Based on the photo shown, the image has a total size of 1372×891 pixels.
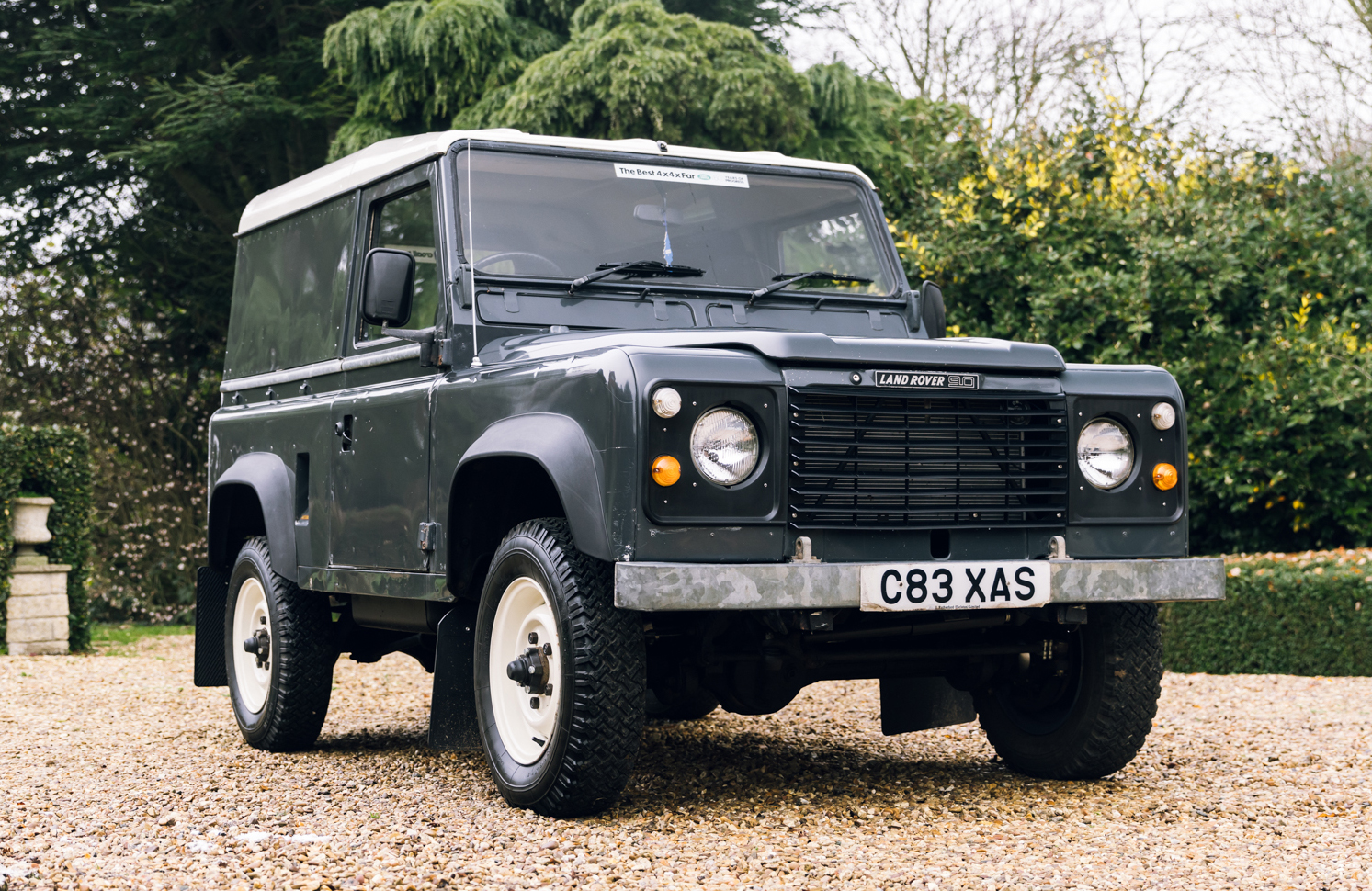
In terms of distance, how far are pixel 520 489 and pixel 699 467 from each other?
967mm

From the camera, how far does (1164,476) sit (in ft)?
15.7

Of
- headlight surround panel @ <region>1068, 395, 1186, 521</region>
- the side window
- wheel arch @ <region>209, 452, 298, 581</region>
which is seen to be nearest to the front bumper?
headlight surround panel @ <region>1068, 395, 1186, 521</region>

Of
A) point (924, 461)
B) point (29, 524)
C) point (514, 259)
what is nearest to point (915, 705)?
point (924, 461)

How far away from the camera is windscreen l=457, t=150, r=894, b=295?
5.26 metres

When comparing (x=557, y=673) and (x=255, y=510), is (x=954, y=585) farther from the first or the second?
(x=255, y=510)

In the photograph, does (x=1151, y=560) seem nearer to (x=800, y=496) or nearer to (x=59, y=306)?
(x=800, y=496)

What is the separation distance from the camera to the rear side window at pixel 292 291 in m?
6.04

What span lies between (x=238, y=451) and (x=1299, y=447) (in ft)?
24.3

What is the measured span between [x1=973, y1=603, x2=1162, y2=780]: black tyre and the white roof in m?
2.18

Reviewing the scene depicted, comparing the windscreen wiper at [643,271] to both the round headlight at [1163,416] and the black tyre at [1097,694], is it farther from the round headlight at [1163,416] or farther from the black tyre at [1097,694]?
the black tyre at [1097,694]

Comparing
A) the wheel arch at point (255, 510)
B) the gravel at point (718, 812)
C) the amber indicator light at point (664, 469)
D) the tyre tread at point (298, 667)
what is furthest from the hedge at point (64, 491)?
the amber indicator light at point (664, 469)

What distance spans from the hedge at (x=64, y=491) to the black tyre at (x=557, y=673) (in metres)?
6.90

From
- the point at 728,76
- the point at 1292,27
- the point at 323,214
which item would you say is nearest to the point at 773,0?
the point at 728,76

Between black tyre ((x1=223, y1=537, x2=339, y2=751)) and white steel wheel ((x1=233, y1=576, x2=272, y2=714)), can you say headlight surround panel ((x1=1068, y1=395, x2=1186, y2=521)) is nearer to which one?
black tyre ((x1=223, y1=537, x2=339, y2=751))
